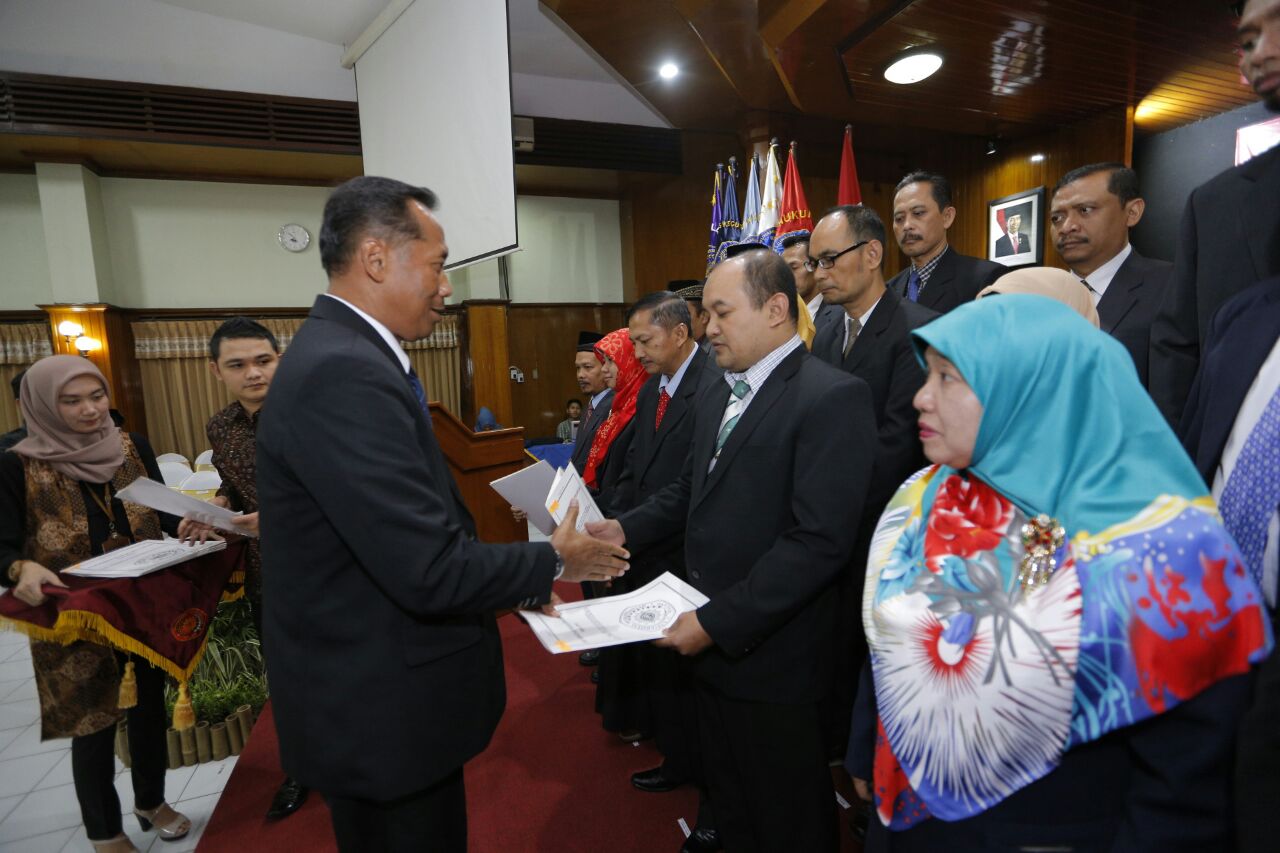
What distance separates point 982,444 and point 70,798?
364 centimetres

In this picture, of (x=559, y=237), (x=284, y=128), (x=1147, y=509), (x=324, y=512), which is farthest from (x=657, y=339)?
(x=559, y=237)

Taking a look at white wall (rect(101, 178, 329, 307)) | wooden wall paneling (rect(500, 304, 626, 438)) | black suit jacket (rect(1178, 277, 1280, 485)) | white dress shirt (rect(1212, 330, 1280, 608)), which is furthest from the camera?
wooden wall paneling (rect(500, 304, 626, 438))

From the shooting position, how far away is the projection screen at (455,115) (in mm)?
4578

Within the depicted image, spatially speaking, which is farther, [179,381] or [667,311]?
[179,381]

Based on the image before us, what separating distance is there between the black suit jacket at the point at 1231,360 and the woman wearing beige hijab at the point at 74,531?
2839 mm

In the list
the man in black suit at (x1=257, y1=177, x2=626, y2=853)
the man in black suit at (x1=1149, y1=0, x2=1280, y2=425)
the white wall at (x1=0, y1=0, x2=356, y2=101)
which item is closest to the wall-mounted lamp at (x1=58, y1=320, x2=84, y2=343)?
the white wall at (x1=0, y1=0, x2=356, y2=101)

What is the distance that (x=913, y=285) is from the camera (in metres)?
2.86

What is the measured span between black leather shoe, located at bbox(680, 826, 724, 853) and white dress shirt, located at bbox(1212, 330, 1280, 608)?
1640 mm

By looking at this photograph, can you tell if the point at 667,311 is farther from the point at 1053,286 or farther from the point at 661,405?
the point at 1053,286

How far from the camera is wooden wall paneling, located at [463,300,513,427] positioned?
8.48m

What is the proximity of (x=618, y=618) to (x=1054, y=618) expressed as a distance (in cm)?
89

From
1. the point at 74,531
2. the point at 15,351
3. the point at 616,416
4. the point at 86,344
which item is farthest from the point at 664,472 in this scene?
the point at 15,351


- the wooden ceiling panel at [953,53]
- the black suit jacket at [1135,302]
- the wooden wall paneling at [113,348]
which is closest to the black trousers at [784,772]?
the black suit jacket at [1135,302]

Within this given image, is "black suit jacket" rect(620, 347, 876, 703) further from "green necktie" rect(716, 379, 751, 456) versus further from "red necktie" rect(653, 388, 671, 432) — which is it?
"red necktie" rect(653, 388, 671, 432)
